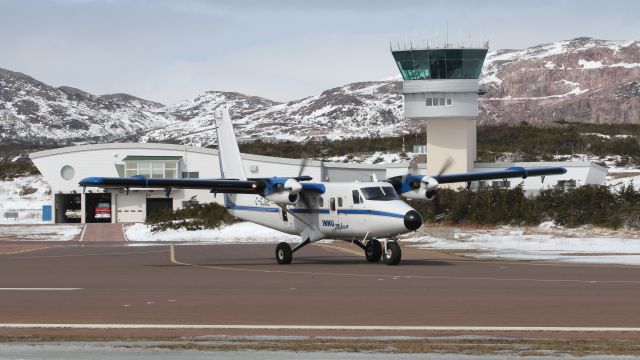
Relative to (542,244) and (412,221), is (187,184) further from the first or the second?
(542,244)

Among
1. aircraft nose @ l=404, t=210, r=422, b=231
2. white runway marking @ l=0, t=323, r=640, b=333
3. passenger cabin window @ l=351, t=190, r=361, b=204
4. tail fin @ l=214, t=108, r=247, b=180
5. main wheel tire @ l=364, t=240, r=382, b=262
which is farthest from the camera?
tail fin @ l=214, t=108, r=247, b=180

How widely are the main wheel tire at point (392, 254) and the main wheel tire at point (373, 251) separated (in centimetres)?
159

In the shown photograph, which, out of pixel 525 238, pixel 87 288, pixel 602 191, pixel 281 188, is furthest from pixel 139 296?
pixel 602 191

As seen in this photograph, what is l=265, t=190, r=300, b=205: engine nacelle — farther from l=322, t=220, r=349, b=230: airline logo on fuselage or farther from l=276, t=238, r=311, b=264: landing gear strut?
l=276, t=238, r=311, b=264: landing gear strut

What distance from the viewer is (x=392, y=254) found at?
99.1 ft

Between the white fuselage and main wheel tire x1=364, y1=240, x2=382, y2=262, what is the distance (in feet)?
1.93

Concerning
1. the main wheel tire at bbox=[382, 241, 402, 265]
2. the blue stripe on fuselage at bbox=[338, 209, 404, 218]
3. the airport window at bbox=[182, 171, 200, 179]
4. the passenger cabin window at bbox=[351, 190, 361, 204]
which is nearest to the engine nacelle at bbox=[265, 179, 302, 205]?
the blue stripe on fuselage at bbox=[338, 209, 404, 218]

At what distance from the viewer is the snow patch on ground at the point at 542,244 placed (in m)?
34.6

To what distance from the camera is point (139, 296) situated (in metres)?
21.0

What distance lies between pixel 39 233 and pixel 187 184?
36.3 meters

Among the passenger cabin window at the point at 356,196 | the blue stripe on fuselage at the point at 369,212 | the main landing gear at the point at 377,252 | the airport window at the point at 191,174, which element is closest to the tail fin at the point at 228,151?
the main landing gear at the point at 377,252

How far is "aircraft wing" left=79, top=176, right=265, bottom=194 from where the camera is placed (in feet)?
102

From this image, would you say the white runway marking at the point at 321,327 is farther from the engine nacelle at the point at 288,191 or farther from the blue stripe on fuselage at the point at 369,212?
the engine nacelle at the point at 288,191

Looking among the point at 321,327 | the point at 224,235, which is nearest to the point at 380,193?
the point at 321,327
